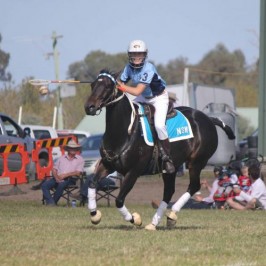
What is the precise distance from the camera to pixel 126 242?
1223 cm

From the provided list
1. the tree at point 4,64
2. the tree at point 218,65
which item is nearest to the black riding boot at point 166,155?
the tree at point 4,64

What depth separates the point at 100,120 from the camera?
57188mm

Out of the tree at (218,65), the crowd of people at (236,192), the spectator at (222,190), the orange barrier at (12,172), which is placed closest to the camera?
the crowd of people at (236,192)

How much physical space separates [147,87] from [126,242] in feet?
9.66

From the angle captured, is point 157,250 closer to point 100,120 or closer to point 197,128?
point 197,128

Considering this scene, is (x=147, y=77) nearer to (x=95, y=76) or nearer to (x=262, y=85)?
(x=262, y=85)

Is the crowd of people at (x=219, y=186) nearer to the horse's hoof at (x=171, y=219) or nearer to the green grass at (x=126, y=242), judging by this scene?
the green grass at (x=126, y=242)

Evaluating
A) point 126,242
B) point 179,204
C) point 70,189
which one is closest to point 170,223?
point 179,204

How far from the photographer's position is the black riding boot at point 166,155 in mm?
14406

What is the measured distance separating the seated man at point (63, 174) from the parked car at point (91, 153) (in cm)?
834

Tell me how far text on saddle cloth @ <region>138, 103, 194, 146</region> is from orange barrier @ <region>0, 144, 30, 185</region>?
11232mm

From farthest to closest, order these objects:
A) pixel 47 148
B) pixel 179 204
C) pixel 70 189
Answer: pixel 47 148 → pixel 70 189 → pixel 179 204

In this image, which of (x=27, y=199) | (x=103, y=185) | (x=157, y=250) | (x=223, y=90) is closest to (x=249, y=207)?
(x=103, y=185)

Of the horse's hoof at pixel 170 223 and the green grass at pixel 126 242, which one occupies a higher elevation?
the green grass at pixel 126 242
